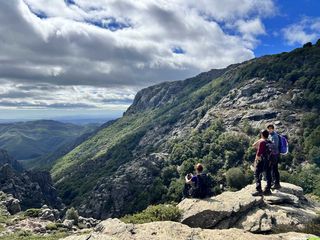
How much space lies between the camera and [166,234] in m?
19.3

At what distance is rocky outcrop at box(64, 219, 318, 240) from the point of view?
18.8 m

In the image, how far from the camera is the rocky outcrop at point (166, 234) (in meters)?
18.8

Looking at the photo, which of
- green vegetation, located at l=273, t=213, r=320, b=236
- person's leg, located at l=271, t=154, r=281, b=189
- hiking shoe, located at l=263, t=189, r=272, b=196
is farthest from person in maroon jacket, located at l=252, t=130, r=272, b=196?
green vegetation, located at l=273, t=213, r=320, b=236

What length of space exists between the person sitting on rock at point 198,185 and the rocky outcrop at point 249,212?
88 centimetres

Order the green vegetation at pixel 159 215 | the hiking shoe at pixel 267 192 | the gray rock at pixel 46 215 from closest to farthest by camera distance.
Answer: the green vegetation at pixel 159 215 < the hiking shoe at pixel 267 192 < the gray rock at pixel 46 215

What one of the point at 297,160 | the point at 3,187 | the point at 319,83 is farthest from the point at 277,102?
the point at 3,187

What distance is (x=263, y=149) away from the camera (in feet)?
Answer: 86.0

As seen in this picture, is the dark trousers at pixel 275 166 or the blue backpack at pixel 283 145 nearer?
the dark trousers at pixel 275 166

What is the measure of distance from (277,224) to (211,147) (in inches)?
6508

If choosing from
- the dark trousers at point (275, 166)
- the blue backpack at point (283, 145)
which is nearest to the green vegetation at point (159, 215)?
the dark trousers at point (275, 166)

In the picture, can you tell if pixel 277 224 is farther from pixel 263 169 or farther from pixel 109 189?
pixel 109 189

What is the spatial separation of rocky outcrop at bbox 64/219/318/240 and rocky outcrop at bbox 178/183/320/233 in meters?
2.38

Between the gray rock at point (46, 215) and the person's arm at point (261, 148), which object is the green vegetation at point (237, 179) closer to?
the gray rock at point (46, 215)

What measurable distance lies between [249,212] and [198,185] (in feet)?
15.4
